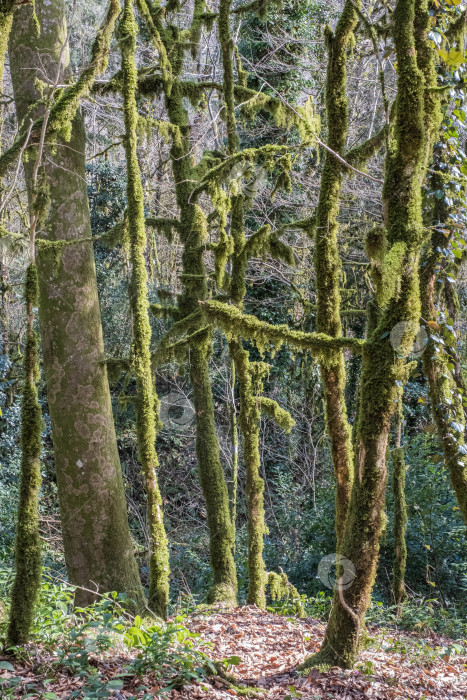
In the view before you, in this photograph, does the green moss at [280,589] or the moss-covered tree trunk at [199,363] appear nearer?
the green moss at [280,589]

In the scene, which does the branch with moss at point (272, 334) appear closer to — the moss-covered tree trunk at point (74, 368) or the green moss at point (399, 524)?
the moss-covered tree trunk at point (74, 368)

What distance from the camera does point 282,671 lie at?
433cm

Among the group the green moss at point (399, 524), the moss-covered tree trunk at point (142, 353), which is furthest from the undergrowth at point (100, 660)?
the green moss at point (399, 524)

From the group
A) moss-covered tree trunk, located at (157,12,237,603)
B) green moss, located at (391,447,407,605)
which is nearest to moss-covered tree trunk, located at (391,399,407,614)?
green moss, located at (391,447,407,605)

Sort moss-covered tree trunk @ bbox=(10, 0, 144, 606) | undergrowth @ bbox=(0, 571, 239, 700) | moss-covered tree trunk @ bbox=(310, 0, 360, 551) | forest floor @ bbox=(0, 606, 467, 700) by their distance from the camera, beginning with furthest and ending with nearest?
moss-covered tree trunk @ bbox=(10, 0, 144, 606)
moss-covered tree trunk @ bbox=(310, 0, 360, 551)
forest floor @ bbox=(0, 606, 467, 700)
undergrowth @ bbox=(0, 571, 239, 700)

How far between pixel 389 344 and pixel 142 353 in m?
2.39

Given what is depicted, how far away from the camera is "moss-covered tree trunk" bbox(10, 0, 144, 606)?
224 inches

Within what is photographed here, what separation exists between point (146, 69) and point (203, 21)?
1230 mm

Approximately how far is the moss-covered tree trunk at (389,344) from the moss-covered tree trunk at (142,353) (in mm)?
1882

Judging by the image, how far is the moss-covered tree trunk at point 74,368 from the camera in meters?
5.70

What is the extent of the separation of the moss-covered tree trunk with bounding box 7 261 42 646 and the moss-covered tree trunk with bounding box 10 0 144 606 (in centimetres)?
198

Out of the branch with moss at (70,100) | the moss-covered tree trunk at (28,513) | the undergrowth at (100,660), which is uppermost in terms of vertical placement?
the branch with moss at (70,100)

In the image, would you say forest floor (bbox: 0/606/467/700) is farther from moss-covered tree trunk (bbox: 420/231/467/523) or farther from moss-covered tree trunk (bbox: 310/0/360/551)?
moss-covered tree trunk (bbox: 420/231/467/523)

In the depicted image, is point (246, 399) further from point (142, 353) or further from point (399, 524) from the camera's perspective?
point (399, 524)
